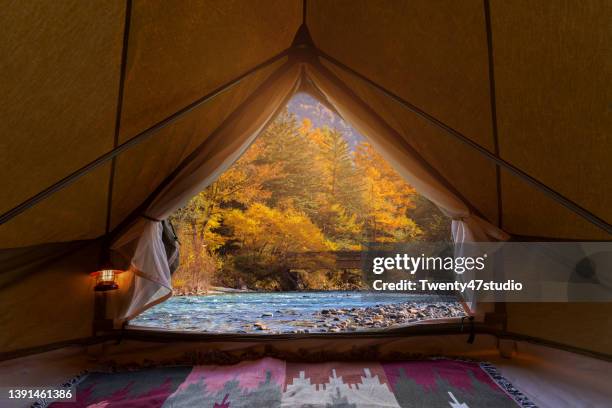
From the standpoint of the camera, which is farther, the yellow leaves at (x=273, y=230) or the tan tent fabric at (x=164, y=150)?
the yellow leaves at (x=273, y=230)

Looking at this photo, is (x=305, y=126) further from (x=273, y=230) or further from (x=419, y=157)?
(x=419, y=157)

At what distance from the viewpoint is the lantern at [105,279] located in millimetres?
2027

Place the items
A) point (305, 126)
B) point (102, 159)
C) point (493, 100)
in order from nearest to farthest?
point (102, 159)
point (493, 100)
point (305, 126)

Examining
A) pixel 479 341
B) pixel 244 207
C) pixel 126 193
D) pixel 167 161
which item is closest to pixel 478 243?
pixel 479 341

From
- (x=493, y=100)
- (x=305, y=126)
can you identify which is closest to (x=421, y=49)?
(x=493, y=100)

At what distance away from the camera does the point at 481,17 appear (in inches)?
66.4

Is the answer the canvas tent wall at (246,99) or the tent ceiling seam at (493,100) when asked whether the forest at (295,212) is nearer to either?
the tent ceiling seam at (493,100)

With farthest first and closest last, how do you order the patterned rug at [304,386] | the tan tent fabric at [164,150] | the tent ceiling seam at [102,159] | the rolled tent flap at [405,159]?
the rolled tent flap at [405,159] < the tan tent fabric at [164,150] < the patterned rug at [304,386] < the tent ceiling seam at [102,159]

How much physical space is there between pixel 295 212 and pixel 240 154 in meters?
2.82

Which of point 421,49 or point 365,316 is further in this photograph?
point 365,316

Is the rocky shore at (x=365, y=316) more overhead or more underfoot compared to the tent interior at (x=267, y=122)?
more underfoot

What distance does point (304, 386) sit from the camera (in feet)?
5.54

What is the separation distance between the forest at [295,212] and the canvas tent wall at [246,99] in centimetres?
242

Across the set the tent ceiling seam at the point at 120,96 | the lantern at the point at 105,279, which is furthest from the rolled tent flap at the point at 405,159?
the lantern at the point at 105,279
